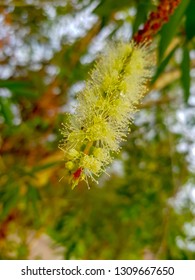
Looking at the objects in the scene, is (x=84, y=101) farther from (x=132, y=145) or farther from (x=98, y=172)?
(x=132, y=145)

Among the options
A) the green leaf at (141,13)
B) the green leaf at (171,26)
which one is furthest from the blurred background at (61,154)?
the green leaf at (171,26)

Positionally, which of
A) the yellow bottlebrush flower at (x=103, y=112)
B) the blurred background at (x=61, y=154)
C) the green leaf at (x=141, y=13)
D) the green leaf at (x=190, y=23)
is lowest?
the yellow bottlebrush flower at (x=103, y=112)

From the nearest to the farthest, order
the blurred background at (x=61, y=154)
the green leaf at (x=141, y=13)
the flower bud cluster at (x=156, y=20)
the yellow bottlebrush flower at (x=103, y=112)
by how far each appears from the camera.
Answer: the yellow bottlebrush flower at (x=103, y=112), the flower bud cluster at (x=156, y=20), the green leaf at (x=141, y=13), the blurred background at (x=61, y=154)

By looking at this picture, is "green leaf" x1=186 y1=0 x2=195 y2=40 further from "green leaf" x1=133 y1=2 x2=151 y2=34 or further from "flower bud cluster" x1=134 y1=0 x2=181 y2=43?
"green leaf" x1=133 y1=2 x2=151 y2=34

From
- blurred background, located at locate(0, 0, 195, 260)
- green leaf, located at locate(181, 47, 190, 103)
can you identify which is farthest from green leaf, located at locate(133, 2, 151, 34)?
blurred background, located at locate(0, 0, 195, 260)

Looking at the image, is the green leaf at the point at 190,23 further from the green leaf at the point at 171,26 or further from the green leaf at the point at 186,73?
the green leaf at the point at 186,73
